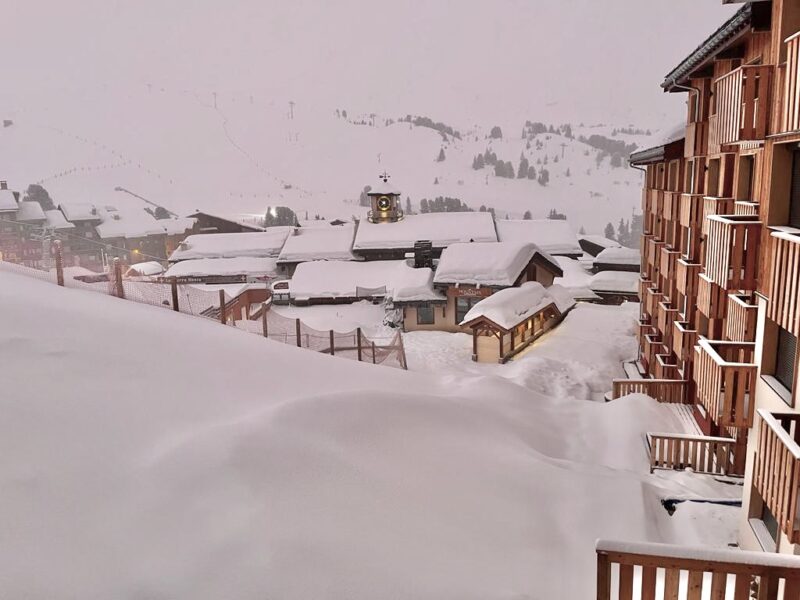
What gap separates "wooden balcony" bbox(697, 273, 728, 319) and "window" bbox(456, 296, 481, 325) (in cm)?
2099

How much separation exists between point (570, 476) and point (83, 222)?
74.6 metres

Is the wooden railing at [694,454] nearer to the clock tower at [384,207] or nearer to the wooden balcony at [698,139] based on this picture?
the wooden balcony at [698,139]

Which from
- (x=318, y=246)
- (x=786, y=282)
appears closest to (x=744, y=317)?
(x=786, y=282)

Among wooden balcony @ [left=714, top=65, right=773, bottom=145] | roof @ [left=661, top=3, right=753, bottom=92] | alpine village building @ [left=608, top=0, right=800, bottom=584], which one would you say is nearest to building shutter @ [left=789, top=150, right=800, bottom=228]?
alpine village building @ [left=608, top=0, right=800, bottom=584]

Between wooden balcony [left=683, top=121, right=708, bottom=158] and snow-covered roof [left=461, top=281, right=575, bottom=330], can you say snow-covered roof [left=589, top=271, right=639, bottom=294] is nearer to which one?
snow-covered roof [left=461, top=281, right=575, bottom=330]

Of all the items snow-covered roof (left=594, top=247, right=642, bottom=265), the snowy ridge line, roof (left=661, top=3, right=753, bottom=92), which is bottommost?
snow-covered roof (left=594, top=247, right=642, bottom=265)

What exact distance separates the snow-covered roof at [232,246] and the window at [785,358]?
47.6 m

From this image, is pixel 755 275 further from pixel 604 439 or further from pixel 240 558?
pixel 240 558

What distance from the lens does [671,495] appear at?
32.3 feet

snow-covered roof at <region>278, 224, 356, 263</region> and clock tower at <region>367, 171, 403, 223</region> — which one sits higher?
clock tower at <region>367, 171, 403, 223</region>

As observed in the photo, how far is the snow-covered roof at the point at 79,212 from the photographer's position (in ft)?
225

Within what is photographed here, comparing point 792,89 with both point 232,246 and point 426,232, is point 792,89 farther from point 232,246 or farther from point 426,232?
point 232,246

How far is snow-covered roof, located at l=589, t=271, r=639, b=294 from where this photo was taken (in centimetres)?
4046

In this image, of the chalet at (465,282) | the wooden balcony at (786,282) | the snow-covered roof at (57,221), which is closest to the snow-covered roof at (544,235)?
the chalet at (465,282)
